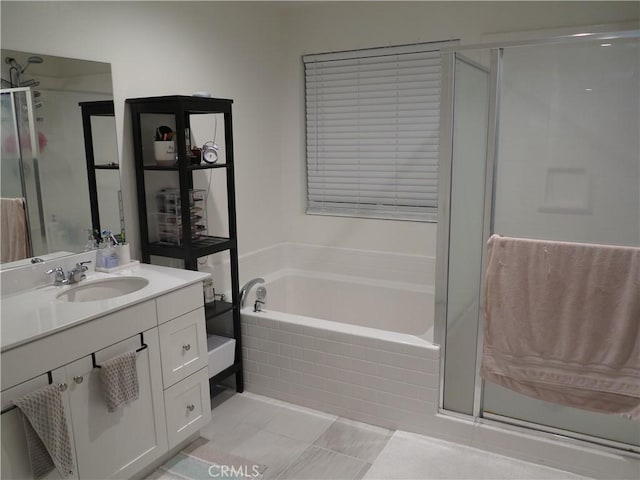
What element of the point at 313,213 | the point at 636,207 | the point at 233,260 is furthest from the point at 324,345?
the point at 636,207

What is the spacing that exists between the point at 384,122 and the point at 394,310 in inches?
50.3

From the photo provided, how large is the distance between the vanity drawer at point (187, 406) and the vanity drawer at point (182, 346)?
0.15 ft

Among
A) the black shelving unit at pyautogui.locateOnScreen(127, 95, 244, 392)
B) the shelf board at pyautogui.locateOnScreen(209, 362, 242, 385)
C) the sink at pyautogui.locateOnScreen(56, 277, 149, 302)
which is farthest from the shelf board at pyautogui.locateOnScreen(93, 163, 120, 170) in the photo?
the shelf board at pyautogui.locateOnScreen(209, 362, 242, 385)

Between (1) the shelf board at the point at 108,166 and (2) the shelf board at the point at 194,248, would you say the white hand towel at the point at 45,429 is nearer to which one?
(2) the shelf board at the point at 194,248

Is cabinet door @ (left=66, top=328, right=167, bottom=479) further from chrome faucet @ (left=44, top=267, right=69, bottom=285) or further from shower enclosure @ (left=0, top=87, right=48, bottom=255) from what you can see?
shower enclosure @ (left=0, top=87, right=48, bottom=255)

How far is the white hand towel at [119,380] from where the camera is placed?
77.5 inches

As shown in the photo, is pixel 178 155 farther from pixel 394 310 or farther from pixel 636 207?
pixel 636 207

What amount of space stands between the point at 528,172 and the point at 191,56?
1994 mm

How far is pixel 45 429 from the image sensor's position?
1.73 meters

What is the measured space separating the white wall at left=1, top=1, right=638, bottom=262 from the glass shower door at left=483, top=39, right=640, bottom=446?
53cm

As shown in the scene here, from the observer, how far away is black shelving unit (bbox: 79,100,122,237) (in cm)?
247

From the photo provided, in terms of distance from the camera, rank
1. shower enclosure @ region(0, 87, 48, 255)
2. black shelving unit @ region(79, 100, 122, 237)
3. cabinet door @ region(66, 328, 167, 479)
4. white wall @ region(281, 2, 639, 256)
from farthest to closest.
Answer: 1. white wall @ region(281, 2, 639, 256)
2. black shelving unit @ region(79, 100, 122, 237)
3. shower enclosure @ region(0, 87, 48, 255)
4. cabinet door @ region(66, 328, 167, 479)

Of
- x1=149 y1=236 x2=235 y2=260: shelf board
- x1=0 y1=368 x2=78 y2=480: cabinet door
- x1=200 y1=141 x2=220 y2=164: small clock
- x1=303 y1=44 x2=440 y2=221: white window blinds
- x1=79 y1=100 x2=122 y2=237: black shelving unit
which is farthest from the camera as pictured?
x1=303 y1=44 x2=440 y2=221: white window blinds

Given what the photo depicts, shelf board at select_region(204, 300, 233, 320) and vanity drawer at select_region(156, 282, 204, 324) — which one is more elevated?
vanity drawer at select_region(156, 282, 204, 324)
